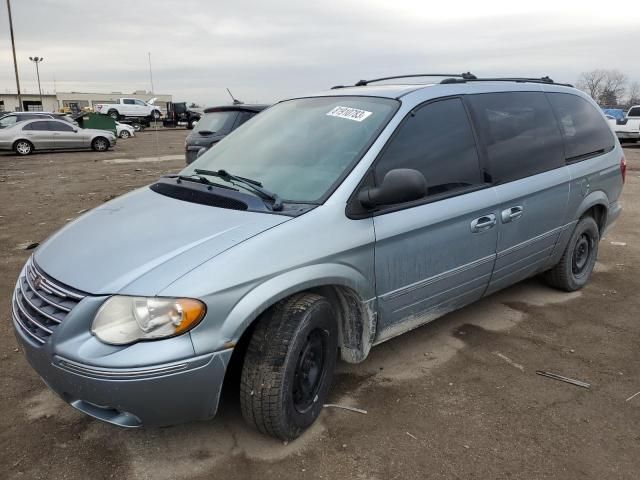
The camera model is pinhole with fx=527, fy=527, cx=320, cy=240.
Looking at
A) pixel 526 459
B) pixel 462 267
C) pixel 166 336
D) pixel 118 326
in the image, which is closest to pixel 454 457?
pixel 526 459

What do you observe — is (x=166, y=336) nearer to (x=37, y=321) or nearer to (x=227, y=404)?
(x=37, y=321)

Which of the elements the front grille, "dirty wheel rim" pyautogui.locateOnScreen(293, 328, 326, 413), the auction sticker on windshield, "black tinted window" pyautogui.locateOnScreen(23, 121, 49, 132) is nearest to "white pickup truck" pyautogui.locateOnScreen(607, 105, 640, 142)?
the auction sticker on windshield

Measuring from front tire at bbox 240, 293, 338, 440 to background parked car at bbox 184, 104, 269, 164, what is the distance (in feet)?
21.7

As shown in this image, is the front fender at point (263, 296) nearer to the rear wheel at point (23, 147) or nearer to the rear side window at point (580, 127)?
the rear side window at point (580, 127)

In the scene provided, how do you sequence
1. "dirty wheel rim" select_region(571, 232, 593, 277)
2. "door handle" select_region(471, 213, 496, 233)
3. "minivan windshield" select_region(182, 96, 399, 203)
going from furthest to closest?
"dirty wheel rim" select_region(571, 232, 593, 277)
"door handle" select_region(471, 213, 496, 233)
"minivan windshield" select_region(182, 96, 399, 203)

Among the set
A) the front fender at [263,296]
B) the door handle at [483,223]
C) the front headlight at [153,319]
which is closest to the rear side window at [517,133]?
the door handle at [483,223]

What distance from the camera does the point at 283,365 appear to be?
2469mm

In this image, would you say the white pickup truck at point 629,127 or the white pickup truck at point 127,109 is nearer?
the white pickup truck at point 629,127

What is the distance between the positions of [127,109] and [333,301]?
42.4 metres

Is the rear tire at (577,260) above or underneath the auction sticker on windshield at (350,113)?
underneath

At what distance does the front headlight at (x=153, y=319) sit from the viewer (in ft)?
7.19

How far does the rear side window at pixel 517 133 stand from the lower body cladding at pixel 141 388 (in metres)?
2.35

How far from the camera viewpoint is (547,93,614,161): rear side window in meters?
4.30

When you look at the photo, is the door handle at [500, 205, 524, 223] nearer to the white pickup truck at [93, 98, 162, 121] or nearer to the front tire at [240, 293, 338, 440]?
the front tire at [240, 293, 338, 440]
